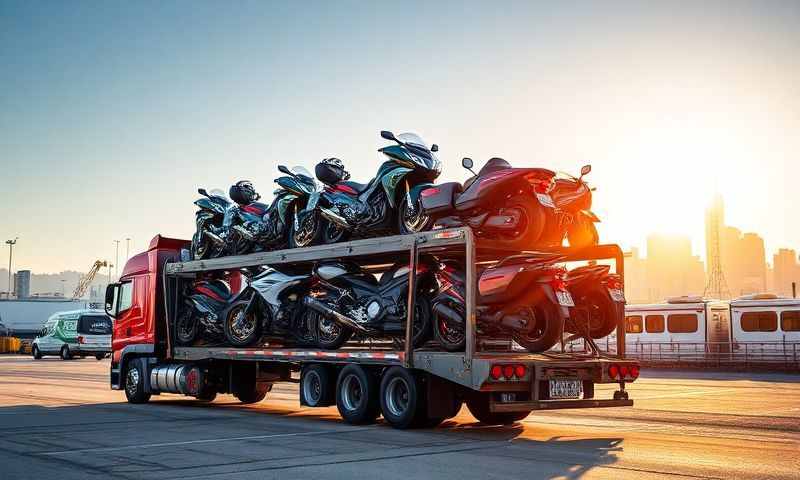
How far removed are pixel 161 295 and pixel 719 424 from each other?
1120 cm

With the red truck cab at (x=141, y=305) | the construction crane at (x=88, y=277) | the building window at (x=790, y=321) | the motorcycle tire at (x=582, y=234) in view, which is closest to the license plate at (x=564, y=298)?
the motorcycle tire at (x=582, y=234)

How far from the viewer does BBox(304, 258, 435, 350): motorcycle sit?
12805mm

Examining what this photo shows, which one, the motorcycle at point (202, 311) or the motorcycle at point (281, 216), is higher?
the motorcycle at point (281, 216)

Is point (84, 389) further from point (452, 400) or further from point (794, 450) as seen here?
point (794, 450)

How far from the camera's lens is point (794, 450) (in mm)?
10445

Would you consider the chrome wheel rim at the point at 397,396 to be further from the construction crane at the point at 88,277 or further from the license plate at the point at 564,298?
the construction crane at the point at 88,277

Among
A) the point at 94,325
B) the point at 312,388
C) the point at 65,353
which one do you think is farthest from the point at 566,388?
the point at 65,353

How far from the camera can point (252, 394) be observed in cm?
1777

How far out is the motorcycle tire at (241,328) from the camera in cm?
1638

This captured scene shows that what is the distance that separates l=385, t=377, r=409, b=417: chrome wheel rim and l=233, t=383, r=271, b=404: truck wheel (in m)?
5.52

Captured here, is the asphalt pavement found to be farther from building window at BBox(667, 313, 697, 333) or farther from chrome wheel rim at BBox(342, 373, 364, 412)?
building window at BBox(667, 313, 697, 333)

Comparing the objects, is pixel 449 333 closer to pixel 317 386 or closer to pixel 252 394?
pixel 317 386

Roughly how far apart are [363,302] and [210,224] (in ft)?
18.3

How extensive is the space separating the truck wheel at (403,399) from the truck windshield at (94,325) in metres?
35.4
